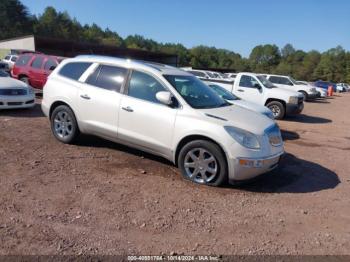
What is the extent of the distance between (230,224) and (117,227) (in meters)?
1.35

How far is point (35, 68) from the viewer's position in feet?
45.0

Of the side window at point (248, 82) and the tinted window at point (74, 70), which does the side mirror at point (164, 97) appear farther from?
the side window at point (248, 82)

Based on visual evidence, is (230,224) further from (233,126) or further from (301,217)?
(233,126)

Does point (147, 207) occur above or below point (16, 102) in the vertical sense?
below

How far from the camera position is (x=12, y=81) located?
10141 millimetres

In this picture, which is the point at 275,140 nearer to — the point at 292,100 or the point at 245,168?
the point at 245,168

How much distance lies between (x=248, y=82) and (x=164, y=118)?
9.63 m

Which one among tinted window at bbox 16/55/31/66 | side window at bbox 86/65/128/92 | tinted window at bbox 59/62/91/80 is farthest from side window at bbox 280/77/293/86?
side window at bbox 86/65/128/92

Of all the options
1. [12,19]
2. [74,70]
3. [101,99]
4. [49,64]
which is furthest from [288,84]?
[12,19]

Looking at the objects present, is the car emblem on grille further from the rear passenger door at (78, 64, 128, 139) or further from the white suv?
the rear passenger door at (78, 64, 128, 139)

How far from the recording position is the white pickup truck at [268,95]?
44.8ft

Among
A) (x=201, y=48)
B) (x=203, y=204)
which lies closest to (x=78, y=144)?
(x=203, y=204)

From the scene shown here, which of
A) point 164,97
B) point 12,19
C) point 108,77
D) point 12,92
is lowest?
point 12,92

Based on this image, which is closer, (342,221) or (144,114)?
(342,221)
